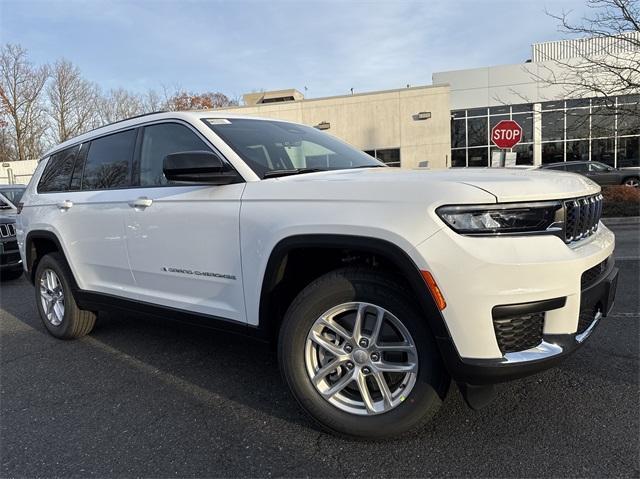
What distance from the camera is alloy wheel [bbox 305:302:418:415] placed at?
2453mm

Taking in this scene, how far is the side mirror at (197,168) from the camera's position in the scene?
9.30 feet

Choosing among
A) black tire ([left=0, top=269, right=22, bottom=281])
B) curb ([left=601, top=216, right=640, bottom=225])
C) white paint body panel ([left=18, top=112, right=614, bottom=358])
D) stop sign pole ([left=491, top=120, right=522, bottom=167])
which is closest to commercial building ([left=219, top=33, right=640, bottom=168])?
curb ([left=601, top=216, right=640, bottom=225])

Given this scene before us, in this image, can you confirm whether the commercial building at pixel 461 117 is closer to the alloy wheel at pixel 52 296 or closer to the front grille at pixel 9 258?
the front grille at pixel 9 258

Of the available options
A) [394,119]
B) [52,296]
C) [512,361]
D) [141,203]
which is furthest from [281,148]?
[394,119]

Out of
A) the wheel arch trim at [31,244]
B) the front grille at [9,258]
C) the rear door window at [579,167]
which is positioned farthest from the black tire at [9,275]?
the rear door window at [579,167]

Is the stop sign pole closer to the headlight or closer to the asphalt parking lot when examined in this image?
the asphalt parking lot

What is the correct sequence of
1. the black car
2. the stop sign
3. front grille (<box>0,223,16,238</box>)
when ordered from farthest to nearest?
1. the black car
2. the stop sign
3. front grille (<box>0,223,16,238</box>)

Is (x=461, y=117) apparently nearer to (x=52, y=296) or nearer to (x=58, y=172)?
(x=58, y=172)

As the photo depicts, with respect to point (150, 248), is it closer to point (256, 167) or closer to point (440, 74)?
point (256, 167)

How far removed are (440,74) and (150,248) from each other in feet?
85.0

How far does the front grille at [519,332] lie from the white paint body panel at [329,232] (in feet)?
0.14

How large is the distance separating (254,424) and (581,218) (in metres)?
2.12

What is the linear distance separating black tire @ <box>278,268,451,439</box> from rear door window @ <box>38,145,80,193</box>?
2994 millimetres

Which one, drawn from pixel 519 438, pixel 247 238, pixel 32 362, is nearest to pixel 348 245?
pixel 247 238
